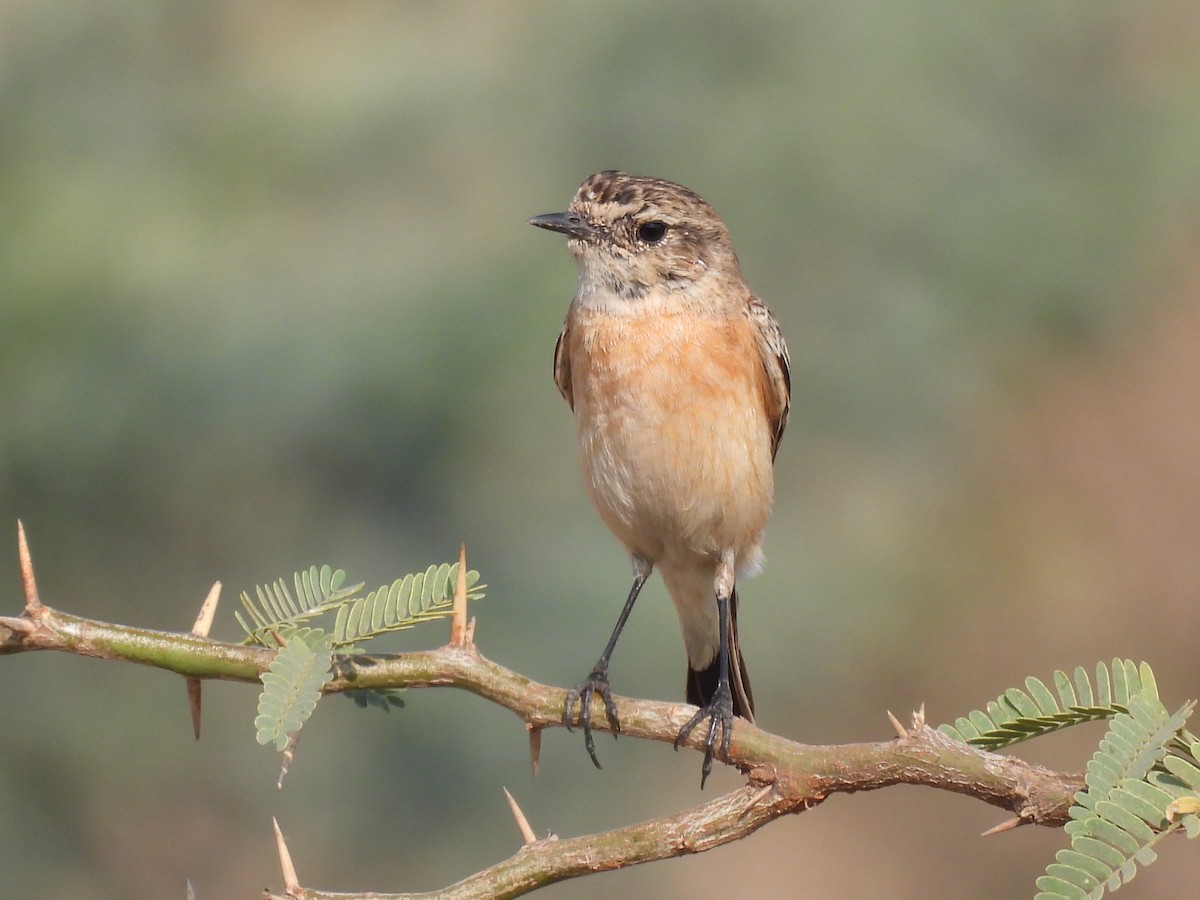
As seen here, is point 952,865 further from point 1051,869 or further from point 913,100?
point 1051,869

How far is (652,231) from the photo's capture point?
5.30 meters

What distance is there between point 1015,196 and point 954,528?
2939mm

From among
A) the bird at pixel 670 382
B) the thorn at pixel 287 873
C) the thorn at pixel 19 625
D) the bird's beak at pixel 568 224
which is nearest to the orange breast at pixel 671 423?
the bird at pixel 670 382

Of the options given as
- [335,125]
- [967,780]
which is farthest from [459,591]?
[335,125]

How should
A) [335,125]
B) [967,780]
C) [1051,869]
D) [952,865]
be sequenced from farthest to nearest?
[952,865] < [335,125] < [967,780] < [1051,869]

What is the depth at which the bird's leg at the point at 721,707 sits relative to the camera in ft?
11.0

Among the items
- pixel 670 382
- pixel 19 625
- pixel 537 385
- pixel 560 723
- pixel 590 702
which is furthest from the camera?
pixel 537 385

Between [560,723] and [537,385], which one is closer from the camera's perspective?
[560,723]

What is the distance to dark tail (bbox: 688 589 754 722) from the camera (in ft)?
17.4

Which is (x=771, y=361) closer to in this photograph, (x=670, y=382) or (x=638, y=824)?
(x=670, y=382)

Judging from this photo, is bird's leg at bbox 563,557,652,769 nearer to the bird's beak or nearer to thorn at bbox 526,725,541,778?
thorn at bbox 526,725,541,778

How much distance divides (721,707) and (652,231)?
6.58 feet

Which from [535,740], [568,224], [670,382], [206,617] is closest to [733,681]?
[670,382]

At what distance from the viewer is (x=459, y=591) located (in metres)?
2.99
